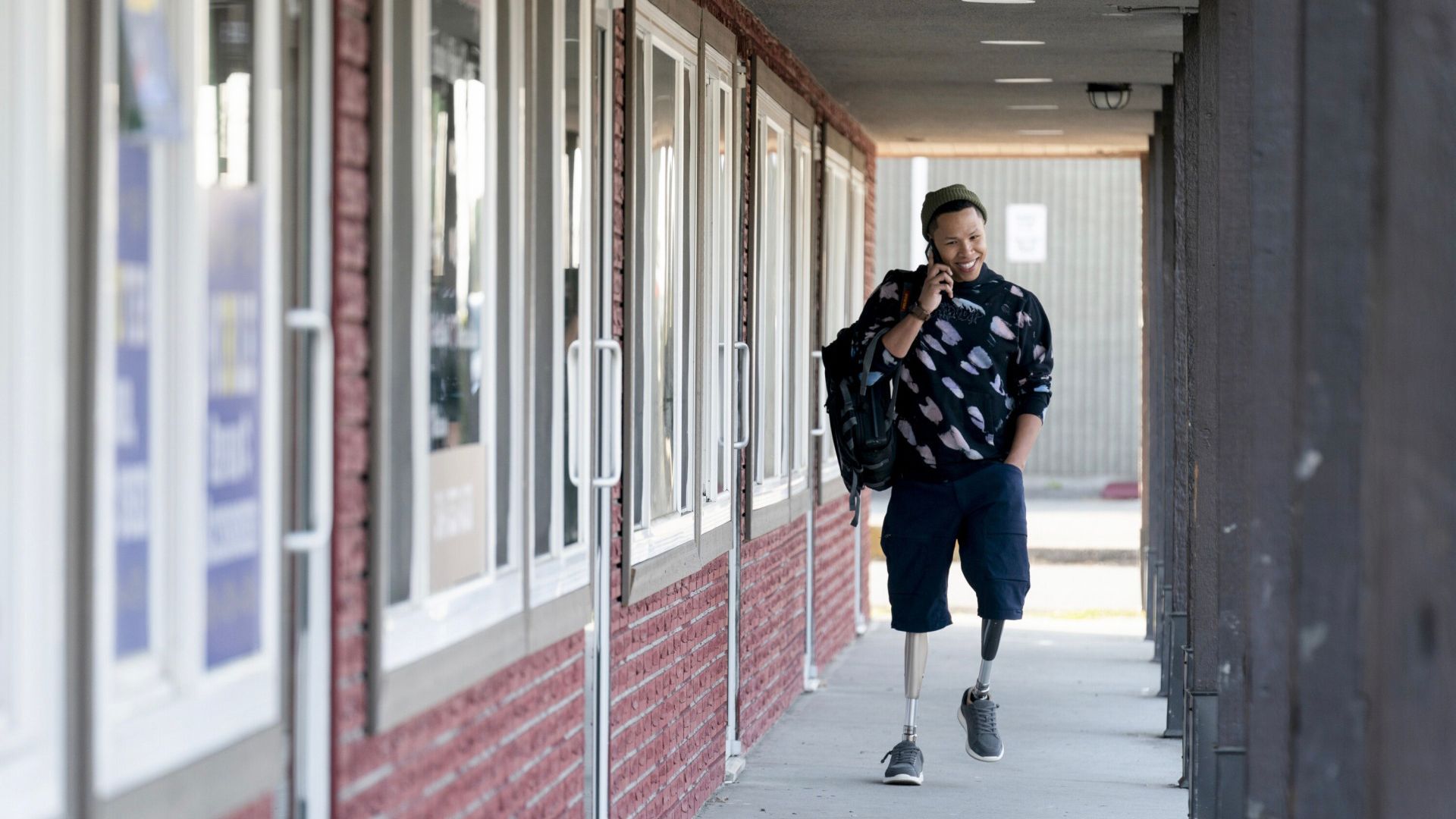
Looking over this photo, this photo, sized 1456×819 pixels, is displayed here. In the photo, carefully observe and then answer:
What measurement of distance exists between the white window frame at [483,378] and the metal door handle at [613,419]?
0.63 m

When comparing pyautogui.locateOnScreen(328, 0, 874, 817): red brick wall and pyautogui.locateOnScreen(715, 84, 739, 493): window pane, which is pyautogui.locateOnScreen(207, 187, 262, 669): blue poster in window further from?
pyautogui.locateOnScreen(715, 84, 739, 493): window pane

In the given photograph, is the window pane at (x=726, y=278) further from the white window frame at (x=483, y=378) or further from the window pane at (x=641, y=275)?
the white window frame at (x=483, y=378)

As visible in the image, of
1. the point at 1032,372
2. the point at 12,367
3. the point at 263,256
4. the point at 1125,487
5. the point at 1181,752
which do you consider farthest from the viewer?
the point at 1125,487

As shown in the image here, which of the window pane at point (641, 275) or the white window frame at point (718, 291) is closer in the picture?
the window pane at point (641, 275)

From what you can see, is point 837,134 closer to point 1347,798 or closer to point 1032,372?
point 1032,372

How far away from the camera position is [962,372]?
5.71 metres

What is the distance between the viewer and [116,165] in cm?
210

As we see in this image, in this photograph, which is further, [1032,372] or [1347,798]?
[1032,372]

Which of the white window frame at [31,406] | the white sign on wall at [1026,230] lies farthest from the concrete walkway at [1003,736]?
the white sign on wall at [1026,230]

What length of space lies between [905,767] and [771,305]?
2246 mm

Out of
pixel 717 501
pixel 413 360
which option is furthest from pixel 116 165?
pixel 717 501

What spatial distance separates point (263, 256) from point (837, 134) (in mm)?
7201

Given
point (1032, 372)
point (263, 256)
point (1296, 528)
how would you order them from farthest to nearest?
point (1032, 372) < point (1296, 528) < point (263, 256)

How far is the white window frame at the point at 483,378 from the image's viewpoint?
301cm
